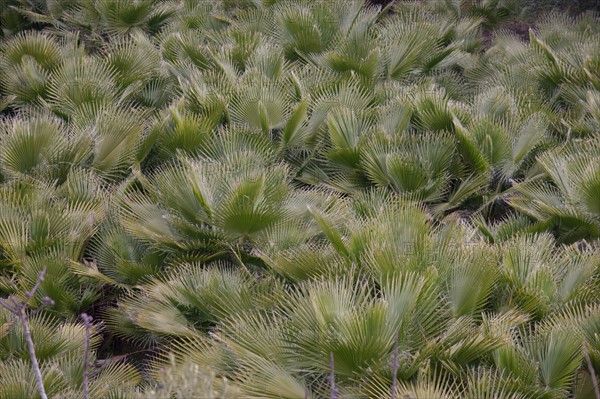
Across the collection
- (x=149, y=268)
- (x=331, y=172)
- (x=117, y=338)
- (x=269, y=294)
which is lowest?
(x=117, y=338)

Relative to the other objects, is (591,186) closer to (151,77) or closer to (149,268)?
(149,268)

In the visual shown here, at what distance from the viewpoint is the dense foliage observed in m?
2.91

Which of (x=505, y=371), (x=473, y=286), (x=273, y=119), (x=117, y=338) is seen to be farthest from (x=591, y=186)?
(x=117, y=338)

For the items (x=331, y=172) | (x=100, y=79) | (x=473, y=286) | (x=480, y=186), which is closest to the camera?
(x=473, y=286)

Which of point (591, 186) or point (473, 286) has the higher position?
point (591, 186)

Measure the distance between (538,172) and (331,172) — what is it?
1.47 meters

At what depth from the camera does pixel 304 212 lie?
13.9ft

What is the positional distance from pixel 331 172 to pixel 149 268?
5.55ft

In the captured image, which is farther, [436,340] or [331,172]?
[331,172]

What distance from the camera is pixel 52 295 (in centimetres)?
395

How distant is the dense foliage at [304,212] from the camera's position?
A: 2914 mm

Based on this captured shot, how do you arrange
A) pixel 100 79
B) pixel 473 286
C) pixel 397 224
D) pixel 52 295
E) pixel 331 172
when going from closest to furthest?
1. pixel 473 286
2. pixel 397 224
3. pixel 52 295
4. pixel 331 172
5. pixel 100 79

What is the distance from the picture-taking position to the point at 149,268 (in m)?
4.04

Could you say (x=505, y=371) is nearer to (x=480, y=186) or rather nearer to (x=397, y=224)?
(x=397, y=224)
